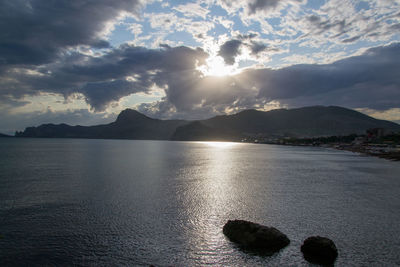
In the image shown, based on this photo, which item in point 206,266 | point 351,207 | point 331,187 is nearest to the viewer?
point 206,266

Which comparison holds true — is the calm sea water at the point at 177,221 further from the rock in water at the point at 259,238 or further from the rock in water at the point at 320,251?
the rock in water at the point at 259,238

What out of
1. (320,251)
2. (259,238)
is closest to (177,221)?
(259,238)

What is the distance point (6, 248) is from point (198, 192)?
2950 cm

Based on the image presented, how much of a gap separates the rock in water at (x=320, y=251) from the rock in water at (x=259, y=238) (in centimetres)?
231

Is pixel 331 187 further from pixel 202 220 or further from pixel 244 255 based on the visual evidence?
pixel 244 255

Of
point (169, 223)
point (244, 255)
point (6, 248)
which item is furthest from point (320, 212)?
point (6, 248)

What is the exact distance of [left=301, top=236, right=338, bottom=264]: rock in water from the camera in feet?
67.1

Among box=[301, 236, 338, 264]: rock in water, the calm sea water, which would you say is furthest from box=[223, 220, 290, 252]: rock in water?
box=[301, 236, 338, 264]: rock in water

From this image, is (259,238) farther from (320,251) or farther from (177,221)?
(177,221)

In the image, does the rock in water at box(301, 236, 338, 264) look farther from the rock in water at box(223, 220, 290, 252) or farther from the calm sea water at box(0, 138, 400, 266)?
the rock in water at box(223, 220, 290, 252)

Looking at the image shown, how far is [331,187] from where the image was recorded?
2018 inches

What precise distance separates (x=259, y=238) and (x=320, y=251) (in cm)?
496

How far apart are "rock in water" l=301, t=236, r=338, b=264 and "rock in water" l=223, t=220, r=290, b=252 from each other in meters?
2.31

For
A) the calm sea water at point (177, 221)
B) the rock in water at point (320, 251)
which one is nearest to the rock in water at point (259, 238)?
the calm sea water at point (177, 221)
